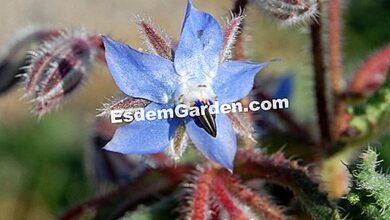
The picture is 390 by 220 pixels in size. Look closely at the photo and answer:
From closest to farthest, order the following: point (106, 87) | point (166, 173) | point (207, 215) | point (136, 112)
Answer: point (136, 112) → point (207, 215) → point (166, 173) → point (106, 87)

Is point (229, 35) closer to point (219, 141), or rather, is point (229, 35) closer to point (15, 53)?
point (219, 141)

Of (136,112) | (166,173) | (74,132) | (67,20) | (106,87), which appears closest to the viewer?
(136,112)

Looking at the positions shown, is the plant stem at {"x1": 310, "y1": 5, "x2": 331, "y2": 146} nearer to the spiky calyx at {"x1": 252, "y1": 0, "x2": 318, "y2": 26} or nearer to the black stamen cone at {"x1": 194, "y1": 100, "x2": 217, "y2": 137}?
the spiky calyx at {"x1": 252, "y1": 0, "x2": 318, "y2": 26}

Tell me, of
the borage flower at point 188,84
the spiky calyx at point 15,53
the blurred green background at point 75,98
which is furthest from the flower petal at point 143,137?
the blurred green background at point 75,98

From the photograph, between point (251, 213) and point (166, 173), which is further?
point (166, 173)

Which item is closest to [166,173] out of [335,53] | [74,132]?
[335,53]

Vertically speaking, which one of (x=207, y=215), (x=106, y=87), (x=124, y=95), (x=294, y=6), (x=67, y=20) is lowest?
(x=207, y=215)

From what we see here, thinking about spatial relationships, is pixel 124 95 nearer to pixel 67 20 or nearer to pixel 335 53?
pixel 335 53
